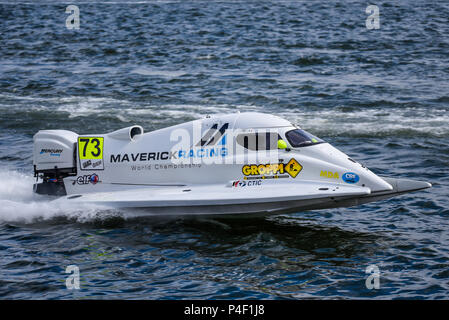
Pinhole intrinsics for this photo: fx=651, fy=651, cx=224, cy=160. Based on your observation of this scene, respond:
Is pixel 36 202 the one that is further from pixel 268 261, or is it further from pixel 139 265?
pixel 268 261

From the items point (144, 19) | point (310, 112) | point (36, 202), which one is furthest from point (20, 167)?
point (144, 19)

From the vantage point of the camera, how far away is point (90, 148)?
14.8 meters

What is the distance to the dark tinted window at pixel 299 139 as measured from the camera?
13766mm

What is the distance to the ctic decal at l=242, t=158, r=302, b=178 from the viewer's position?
13.6 metres

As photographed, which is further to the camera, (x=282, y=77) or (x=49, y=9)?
(x=49, y=9)

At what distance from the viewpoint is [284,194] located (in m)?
13.2

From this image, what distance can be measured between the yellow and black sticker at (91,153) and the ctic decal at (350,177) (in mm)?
5393

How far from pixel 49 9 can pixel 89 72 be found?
18580mm

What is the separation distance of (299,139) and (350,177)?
4.49ft
